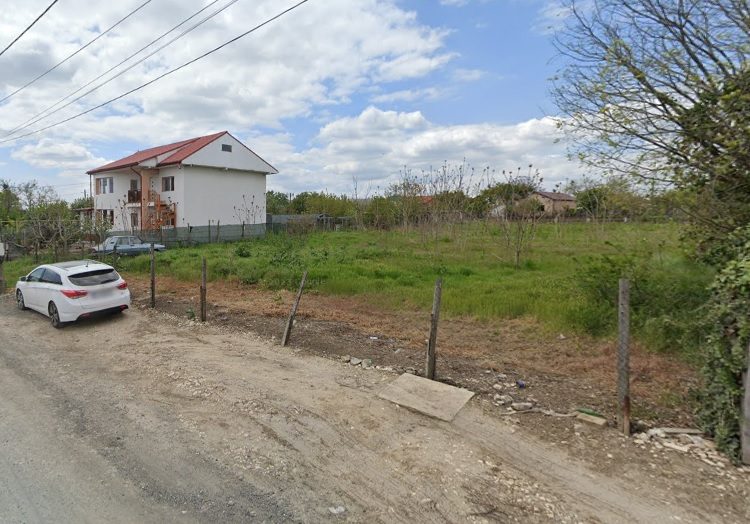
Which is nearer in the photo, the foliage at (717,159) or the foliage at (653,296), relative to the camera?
the foliage at (717,159)

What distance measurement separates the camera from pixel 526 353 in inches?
250

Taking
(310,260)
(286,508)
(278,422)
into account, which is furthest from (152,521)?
(310,260)

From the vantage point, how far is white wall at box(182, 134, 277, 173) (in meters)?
31.0

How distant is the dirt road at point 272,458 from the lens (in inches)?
118

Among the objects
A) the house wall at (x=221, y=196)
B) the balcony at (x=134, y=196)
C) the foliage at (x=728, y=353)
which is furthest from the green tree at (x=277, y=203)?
the foliage at (x=728, y=353)

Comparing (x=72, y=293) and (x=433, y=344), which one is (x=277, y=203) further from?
(x=433, y=344)

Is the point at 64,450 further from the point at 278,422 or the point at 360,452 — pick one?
the point at 360,452

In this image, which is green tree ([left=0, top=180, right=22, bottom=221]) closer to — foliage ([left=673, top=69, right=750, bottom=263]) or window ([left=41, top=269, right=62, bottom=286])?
window ([left=41, top=269, right=62, bottom=286])

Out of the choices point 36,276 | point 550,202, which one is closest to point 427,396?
point 36,276

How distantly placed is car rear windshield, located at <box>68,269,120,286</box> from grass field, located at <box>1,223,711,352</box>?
3.67m

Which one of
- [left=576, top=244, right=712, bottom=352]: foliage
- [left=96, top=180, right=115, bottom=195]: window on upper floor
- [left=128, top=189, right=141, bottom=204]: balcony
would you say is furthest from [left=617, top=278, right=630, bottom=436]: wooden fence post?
[left=96, top=180, right=115, bottom=195]: window on upper floor

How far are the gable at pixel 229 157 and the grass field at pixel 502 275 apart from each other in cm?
1378

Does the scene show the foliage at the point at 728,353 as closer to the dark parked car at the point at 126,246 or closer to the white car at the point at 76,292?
Result: the white car at the point at 76,292

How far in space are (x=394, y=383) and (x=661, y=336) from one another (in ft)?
13.3
